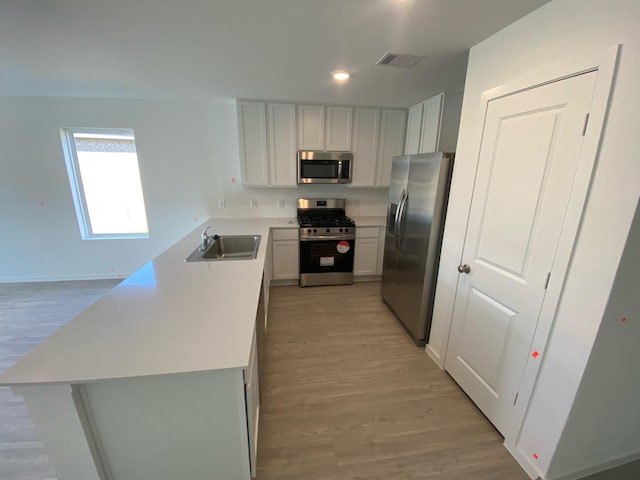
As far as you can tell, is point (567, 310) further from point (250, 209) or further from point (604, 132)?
point (250, 209)

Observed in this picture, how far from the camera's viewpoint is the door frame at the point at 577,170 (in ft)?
3.43

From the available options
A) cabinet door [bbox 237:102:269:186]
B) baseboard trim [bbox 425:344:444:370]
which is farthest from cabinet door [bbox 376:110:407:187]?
baseboard trim [bbox 425:344:444:370]

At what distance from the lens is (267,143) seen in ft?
10.9

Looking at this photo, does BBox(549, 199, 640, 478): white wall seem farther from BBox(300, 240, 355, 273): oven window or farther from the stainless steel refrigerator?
BBox(300, 240, 355, 273): oven window

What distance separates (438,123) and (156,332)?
10.1 feet

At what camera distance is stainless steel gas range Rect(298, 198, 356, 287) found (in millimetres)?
3402

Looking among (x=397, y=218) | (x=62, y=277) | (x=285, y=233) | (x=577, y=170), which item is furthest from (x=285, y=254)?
(x=62, y=277)

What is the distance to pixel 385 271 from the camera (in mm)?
3121

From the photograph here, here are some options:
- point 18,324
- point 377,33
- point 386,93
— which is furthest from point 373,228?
point 18,324

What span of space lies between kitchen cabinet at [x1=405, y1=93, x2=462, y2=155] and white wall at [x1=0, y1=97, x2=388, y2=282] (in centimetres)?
125

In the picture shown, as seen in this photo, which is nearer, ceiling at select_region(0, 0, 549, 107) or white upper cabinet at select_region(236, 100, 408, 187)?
ceiling at select_region(0, 0, 549, 107)

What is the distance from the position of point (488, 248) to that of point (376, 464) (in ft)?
4.84

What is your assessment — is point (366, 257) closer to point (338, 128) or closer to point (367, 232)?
point (367, 232)

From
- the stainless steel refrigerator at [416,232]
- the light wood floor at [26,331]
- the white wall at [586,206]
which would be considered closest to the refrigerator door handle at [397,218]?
the stainless steel refrigerator at [416,232]
